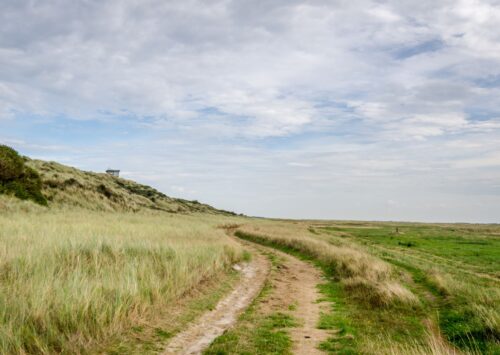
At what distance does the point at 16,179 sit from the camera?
33.3 metres

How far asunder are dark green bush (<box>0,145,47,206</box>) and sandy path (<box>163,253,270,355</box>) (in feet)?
78.9

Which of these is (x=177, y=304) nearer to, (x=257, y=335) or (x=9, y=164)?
(x=257, y=335)

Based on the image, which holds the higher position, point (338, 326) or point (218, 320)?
point (338, 326)

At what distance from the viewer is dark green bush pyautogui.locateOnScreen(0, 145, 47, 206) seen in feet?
103

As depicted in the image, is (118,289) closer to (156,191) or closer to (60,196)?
(60,196)

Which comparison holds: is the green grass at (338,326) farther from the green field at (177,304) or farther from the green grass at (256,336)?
the green grass at (256,336)

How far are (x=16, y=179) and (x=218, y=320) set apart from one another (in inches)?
1204

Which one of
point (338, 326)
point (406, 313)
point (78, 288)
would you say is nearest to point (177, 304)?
point (78, 288)

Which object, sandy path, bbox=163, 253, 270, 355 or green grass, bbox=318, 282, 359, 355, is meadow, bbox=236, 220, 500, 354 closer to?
green grass, bbox=318, 282, 359, 355

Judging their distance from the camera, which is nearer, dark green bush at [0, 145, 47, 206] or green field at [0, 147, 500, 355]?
green field at [0, 147, 500, 355]

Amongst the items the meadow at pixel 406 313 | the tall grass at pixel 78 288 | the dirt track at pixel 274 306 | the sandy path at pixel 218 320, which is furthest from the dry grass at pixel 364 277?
the tall grass at pixel 78 288

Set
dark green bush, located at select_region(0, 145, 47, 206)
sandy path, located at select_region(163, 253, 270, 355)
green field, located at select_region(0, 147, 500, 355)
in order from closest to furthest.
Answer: green field, located at select_region(0, 147, 500, 355) → sandy path, located at select_region(163, 253, 270, 355) → dark green bush, located at select_region(0, 145, 47, 206)

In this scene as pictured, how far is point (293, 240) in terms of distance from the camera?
1158 inches

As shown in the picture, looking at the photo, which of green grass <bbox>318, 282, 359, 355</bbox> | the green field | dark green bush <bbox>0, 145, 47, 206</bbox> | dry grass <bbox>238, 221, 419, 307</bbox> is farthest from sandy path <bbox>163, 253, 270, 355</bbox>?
dark green bush <bbox>0, 145, 47, 206</bbox>
